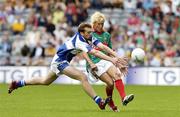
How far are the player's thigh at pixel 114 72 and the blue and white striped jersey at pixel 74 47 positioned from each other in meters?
0.69

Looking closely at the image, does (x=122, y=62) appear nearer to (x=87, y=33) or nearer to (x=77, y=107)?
(x=87, y=33)

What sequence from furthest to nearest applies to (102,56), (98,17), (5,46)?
(5,46)
(98,17)
(102,56)

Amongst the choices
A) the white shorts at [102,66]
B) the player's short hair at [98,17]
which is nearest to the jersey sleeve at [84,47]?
the player's short hair at [98,17]

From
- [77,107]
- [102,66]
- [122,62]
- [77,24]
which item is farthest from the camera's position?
[77,24]

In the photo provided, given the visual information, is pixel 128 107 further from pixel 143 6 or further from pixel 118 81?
pixel 143 6

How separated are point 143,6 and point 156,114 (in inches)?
745

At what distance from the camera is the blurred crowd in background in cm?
3080

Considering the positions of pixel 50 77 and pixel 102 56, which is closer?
pixel 102 56

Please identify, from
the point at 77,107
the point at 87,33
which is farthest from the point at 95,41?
the point at 77,107

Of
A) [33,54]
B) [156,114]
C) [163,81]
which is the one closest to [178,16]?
[163,81]

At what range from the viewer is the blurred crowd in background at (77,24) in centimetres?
3080

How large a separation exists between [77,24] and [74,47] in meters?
17.2

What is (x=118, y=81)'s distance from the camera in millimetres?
15641

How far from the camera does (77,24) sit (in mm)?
32375
